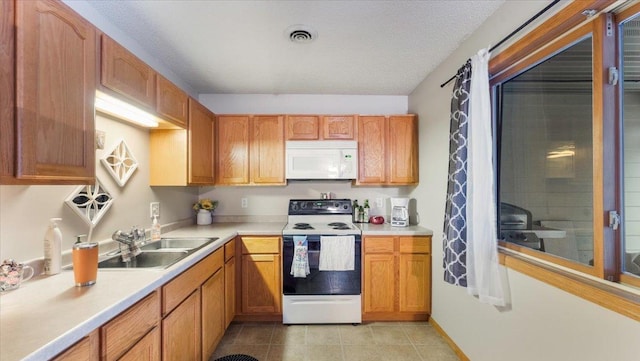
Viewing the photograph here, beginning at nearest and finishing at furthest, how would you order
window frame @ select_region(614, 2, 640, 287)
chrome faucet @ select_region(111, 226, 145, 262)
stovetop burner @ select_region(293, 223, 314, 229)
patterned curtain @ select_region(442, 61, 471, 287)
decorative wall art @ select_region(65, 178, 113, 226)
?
window frame @ select_region(614, 2, 640, 287) → decorative wall art @ select_region(65, 178, 113, 226) → chrome faucet @ select_region(111, 226, 145, 262) → patterned curtain @ select_region(442, 61, 471, 287) → stovetop burner @ select_region(293, 223, 314, 229)

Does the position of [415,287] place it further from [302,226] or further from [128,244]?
[128,244]

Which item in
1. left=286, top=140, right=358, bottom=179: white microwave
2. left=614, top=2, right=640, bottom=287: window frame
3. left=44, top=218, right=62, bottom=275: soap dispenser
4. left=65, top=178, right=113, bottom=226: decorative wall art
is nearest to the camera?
left=614, top=2, right=640, bottom=287: window frame

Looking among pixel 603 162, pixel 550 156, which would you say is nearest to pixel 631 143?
pixel 603 162

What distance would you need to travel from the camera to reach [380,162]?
3.14 meters

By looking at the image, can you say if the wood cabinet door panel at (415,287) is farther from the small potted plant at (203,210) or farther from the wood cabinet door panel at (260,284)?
the small potted plant at (203,210)

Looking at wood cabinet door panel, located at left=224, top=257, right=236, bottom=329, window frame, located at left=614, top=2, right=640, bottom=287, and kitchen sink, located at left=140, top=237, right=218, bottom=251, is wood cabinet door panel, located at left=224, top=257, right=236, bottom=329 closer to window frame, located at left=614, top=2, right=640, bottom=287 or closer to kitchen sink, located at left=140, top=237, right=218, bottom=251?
kitchen sink, located at left=140, top=237, right=218, bottom=251

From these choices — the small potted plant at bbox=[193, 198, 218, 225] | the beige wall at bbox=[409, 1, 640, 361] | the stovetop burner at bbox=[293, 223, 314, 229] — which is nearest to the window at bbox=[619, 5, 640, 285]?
the beige wall at bbox=[409, 1, 640, 361]

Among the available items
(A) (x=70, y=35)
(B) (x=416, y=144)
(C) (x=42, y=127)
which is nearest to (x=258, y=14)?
(A) (x=70, y=35)

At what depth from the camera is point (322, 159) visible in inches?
120

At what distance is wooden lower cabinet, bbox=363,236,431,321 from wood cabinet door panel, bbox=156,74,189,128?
192 centimetres

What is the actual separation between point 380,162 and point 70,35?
102 inches

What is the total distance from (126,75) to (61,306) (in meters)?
1.17

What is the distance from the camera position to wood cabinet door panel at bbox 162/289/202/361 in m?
1.50

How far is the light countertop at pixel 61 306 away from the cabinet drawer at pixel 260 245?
3.48 feet
